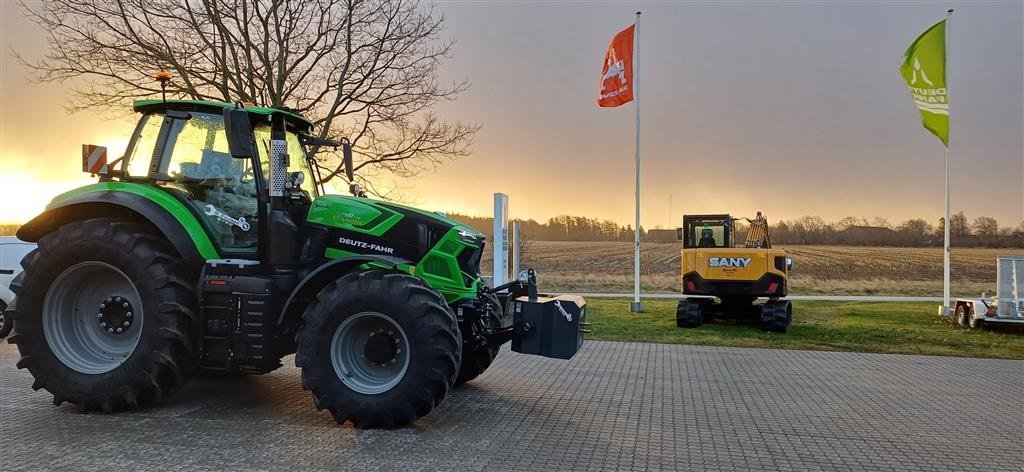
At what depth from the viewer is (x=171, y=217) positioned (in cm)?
614

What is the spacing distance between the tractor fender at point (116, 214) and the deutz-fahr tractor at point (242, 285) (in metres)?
0.01

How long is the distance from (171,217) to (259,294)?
1142 millimetres

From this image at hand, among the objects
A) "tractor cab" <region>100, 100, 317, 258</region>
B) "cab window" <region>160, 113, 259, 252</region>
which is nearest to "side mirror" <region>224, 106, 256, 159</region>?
"tractor cab" <region>100, 100, 317, 258</region>

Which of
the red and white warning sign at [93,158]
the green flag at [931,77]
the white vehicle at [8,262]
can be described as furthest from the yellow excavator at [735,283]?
the white vehicle at [8,262]

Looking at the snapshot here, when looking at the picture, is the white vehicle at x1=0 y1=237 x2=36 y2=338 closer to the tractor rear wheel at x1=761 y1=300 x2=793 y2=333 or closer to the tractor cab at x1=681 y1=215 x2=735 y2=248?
the tractor cab at x1=681 y1=215 x2=735 y2=248

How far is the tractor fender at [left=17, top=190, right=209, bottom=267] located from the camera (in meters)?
6.05

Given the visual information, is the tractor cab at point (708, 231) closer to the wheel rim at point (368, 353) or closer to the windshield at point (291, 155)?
the windshield at point (291, 155)

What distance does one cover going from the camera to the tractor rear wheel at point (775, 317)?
13125mm

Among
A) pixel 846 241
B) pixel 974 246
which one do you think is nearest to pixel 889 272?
pixel 974 246

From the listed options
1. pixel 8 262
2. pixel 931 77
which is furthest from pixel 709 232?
pixel 8 262

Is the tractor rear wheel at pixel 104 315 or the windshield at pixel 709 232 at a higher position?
the windshield at pixel 709 232

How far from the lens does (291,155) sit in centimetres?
684

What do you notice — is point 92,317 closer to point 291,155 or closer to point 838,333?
point 291,155

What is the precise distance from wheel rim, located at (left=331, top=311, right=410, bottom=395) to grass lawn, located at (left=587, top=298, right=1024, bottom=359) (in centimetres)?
676
